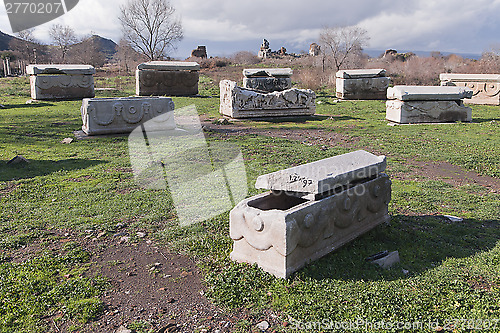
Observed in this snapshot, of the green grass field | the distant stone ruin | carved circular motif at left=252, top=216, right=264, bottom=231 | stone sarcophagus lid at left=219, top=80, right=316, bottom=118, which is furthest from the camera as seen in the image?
the distant stone ruin

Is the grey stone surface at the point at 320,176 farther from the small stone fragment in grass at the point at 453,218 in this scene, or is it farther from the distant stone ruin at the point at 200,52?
the distant stone ruin at the point at 200,52

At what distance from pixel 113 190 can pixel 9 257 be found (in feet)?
6.68

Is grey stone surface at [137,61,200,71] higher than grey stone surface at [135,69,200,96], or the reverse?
grey stone surface at [137,61,200,71]

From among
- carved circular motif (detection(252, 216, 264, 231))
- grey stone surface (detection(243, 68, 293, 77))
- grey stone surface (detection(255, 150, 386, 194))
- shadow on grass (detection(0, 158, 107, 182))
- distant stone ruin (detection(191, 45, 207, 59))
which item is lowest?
shadow on grass (detection(0, 158, 107, 182))

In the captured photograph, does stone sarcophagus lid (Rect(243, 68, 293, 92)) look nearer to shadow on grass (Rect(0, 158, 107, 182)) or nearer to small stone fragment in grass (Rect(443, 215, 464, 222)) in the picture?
shadow on grass (Rect(0, 158, 107, 182))

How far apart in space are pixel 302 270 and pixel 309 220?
415 mm

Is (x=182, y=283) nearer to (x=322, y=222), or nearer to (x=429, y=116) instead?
(x=322, y=222)

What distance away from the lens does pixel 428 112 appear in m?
11.5

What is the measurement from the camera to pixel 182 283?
3.50 m

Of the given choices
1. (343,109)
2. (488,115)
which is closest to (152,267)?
(343,109)

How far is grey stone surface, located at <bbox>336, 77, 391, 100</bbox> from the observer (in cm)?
1664

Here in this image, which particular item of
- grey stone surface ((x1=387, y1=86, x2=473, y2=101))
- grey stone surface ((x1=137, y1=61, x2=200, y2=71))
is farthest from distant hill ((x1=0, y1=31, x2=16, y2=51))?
grey stone surface ((x1=387, y1=86, x2=473, y2=101))

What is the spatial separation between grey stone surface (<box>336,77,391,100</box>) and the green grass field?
7927 millimetres

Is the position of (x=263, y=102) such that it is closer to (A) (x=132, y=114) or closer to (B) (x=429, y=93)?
(A) (x=132, y=114)
